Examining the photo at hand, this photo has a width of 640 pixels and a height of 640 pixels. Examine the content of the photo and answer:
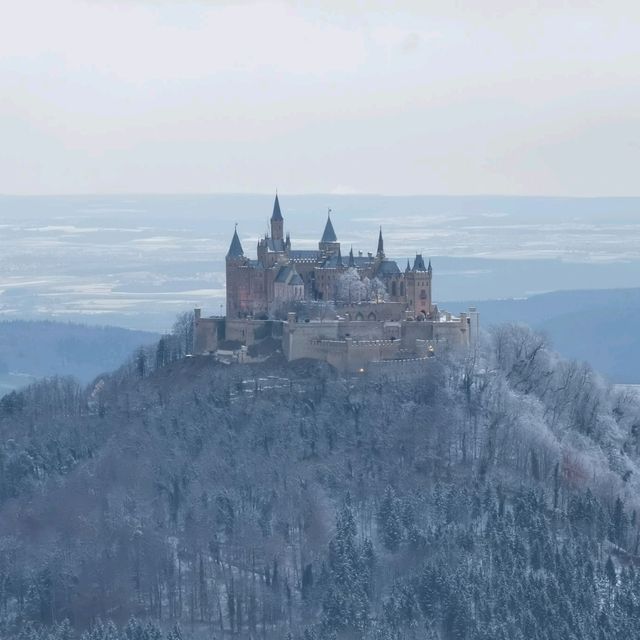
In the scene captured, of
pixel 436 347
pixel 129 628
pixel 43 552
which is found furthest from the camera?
pixel 436 347

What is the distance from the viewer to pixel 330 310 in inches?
4186

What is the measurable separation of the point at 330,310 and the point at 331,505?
12.6m

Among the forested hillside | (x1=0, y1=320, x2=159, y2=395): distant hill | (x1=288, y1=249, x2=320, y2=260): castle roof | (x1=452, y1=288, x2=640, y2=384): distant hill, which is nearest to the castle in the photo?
(x1=288, y1=249, x2=320, y2=260): castle roof

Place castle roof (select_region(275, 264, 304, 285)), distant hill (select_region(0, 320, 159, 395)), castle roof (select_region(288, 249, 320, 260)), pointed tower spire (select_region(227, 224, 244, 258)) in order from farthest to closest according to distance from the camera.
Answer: distant hill (select_region(0, 320, 159, 395)), pointed tower spire (select_region(227, 224, 244, 258)), castle roof (select_region(288, 249, 320, 260)), castle roof (select_region(275, 264, 304, 285))

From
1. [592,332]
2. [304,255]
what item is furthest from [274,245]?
[592,332]

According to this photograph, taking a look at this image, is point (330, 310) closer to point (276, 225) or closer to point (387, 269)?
point (387, 269)

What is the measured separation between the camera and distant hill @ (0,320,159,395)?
172 metres

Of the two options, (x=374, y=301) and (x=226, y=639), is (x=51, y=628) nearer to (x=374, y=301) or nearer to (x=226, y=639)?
(x=226, y=639)

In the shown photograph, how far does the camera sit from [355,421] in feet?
332

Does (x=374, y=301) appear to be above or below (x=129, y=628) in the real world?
above

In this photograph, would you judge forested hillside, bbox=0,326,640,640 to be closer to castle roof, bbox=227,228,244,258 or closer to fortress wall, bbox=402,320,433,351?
fortress wall, bbox=402,320,433,351

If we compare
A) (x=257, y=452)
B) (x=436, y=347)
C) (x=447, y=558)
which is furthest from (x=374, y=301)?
(x=447, y=558)

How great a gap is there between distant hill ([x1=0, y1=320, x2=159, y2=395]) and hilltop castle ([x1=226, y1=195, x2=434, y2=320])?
5435 centimetres

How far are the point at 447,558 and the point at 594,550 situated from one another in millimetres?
5538
